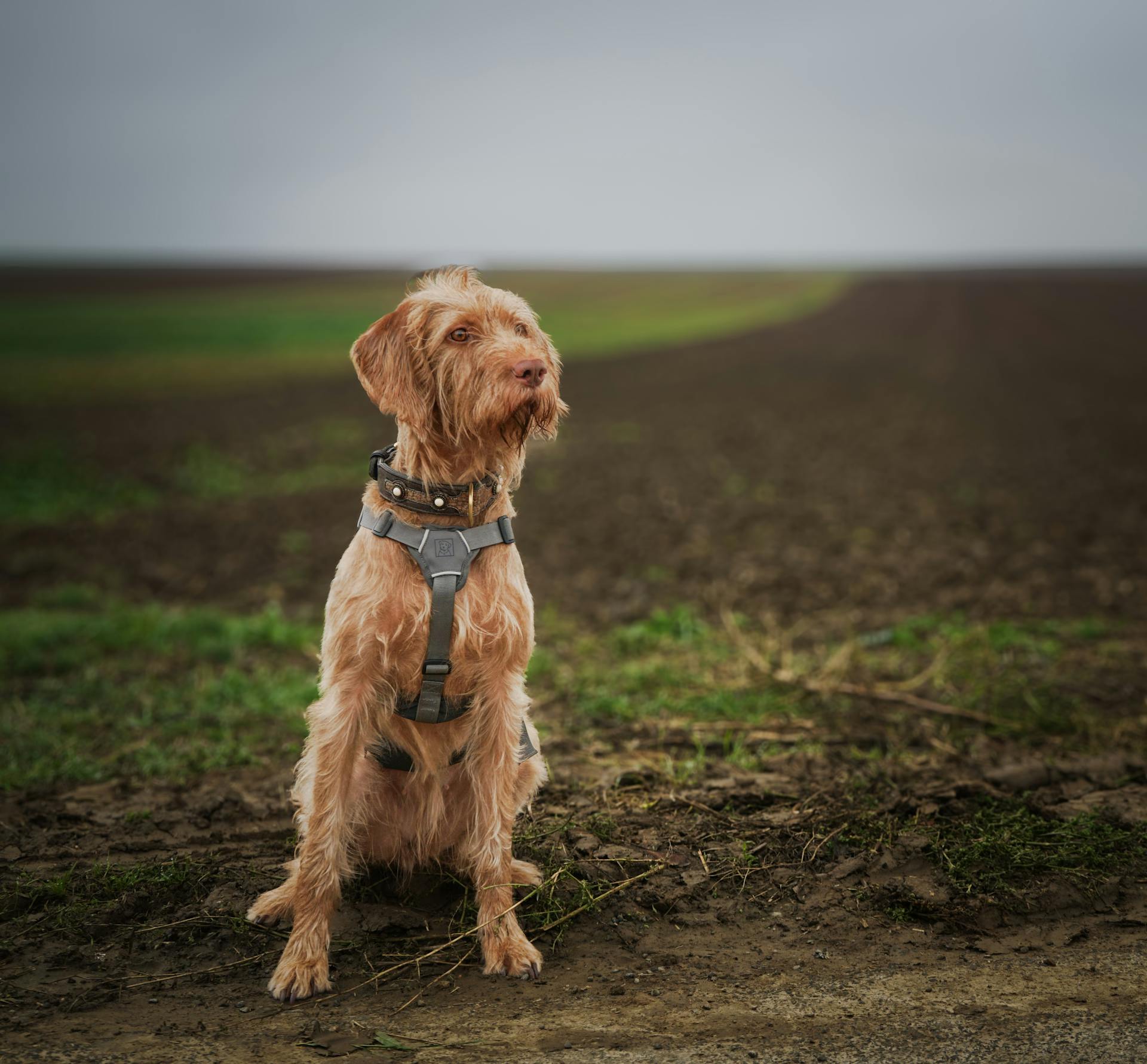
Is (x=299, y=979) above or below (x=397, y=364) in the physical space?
below

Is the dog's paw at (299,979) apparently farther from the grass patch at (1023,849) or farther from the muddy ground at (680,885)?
the grass patch at (1023,849)

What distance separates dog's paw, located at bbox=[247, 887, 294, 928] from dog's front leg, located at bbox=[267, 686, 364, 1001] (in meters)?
0.31

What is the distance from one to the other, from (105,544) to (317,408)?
1116cm

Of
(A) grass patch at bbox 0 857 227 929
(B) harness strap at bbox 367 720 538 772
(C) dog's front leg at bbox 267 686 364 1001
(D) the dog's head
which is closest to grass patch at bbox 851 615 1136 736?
(B) harness strap at bbox 367 720 538 772

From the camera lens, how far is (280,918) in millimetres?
4070

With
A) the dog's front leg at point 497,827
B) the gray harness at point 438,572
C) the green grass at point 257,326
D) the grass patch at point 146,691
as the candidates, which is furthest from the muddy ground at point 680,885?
the green grass at point 257,326

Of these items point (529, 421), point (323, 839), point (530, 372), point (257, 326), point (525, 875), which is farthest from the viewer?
point (257, 326)

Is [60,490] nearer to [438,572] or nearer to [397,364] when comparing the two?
[397,364]

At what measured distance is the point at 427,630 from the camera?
3.67 meters

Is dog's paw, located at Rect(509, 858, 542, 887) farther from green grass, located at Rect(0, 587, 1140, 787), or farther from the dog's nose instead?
the dog's nose

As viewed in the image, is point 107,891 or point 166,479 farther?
point 166,479

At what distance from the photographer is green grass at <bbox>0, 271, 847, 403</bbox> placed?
2753cm

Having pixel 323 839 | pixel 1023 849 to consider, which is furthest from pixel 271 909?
pixel 1023 849

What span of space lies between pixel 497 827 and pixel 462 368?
1.80 metres
